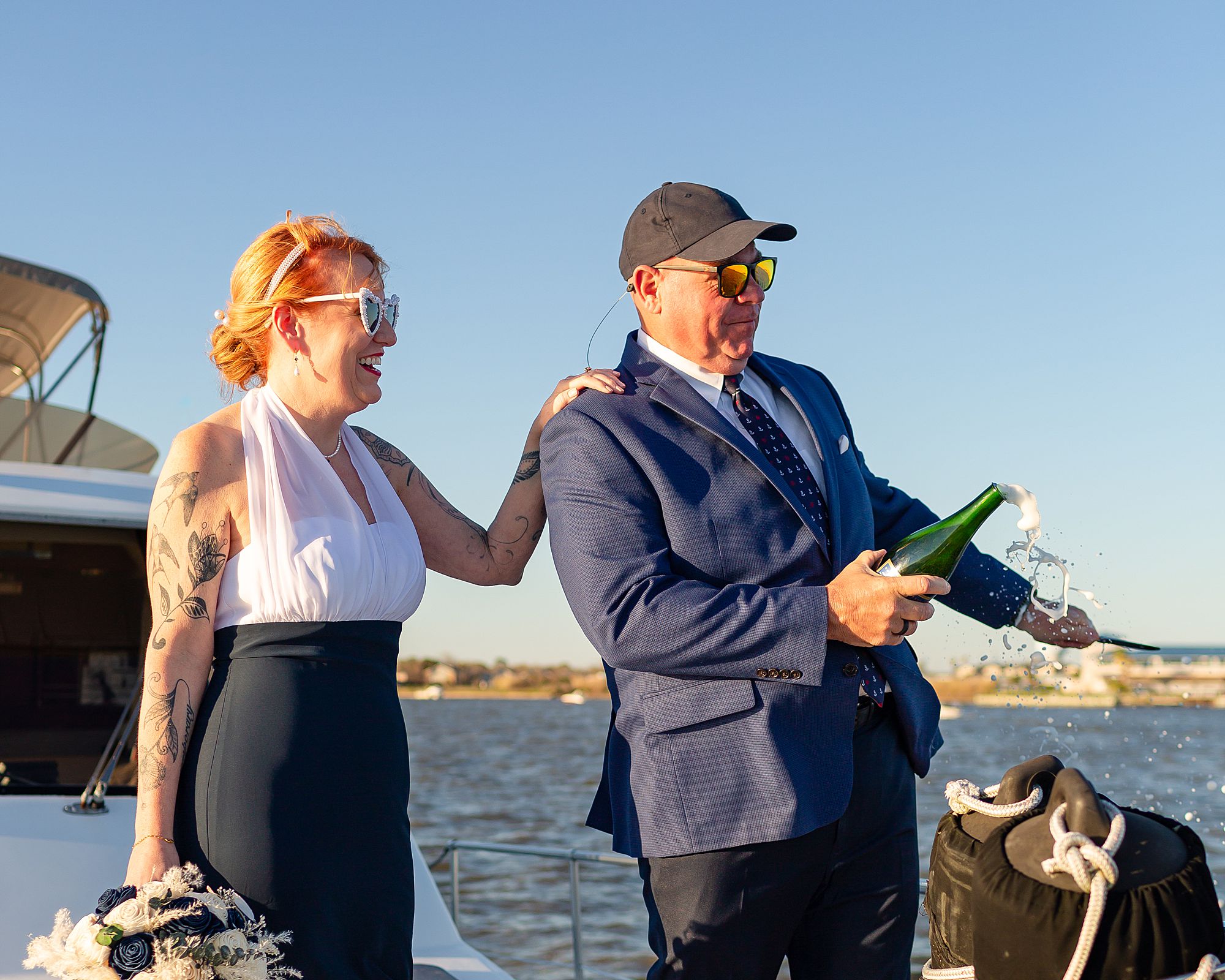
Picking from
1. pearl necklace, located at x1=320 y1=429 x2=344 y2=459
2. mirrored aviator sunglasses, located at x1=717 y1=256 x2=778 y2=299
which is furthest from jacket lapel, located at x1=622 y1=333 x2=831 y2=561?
pearl necklace, located at x1=320 y1=429 x2=344 y2=459

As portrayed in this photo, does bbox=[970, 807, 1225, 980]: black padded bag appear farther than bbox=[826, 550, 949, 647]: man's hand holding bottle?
No

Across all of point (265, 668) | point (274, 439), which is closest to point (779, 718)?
point (265, 668)

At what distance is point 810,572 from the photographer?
2590 mm

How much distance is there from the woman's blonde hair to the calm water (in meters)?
1.72

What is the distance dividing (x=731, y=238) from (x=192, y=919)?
1677mm

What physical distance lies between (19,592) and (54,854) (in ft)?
3.86

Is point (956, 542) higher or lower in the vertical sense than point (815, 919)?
higher

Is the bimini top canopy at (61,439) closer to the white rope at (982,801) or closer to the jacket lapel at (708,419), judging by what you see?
the jacket lapel at (708,419)

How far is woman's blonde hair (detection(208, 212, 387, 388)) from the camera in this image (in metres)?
2.66

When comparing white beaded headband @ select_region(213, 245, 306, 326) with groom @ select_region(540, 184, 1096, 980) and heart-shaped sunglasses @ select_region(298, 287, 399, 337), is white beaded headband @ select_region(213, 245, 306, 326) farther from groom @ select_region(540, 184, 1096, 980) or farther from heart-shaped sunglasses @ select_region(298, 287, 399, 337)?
groom @ select_region(540, 184, 1096, 980)

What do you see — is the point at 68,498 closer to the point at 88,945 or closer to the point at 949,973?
the point at 88,945

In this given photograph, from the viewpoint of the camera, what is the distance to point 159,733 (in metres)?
2.35

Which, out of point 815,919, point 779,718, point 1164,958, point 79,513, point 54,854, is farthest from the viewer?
point 79,513

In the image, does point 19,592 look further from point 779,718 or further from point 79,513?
point 779,718
